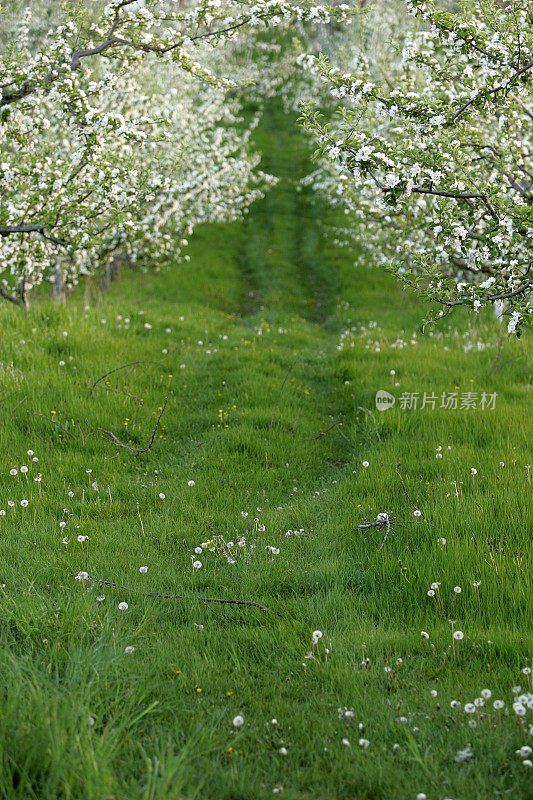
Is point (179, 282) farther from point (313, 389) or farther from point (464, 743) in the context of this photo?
point (464, 743)

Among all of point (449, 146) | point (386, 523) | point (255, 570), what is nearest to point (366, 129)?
point (449, 146)

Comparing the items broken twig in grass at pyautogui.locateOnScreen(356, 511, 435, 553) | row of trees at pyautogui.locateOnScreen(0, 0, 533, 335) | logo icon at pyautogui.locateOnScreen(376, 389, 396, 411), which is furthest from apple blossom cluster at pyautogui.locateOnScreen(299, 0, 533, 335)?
logo icon at pyautogui.locateOnScreen(376, 389, 396, 411)

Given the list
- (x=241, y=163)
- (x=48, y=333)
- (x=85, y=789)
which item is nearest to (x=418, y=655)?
(x=85, y=789)

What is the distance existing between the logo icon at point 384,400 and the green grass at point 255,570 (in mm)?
257

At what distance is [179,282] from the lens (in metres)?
20.0

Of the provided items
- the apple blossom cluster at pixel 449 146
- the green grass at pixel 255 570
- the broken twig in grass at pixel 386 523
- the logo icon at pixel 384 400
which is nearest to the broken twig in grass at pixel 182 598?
the green grass at pixel 255 570

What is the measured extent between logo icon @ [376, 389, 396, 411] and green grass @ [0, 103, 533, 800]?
0.26 metres

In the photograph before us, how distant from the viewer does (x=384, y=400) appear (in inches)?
348

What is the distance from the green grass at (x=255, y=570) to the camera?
3.19 meters

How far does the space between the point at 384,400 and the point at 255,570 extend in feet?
14.4

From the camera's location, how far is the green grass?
10.5 ft

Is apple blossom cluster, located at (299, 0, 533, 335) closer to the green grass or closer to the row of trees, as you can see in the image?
the row of trees

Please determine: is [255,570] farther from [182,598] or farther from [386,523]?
[386,523]

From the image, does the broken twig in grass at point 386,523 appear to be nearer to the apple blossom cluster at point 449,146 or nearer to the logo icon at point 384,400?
the apple blossom cluster at point 449,146
